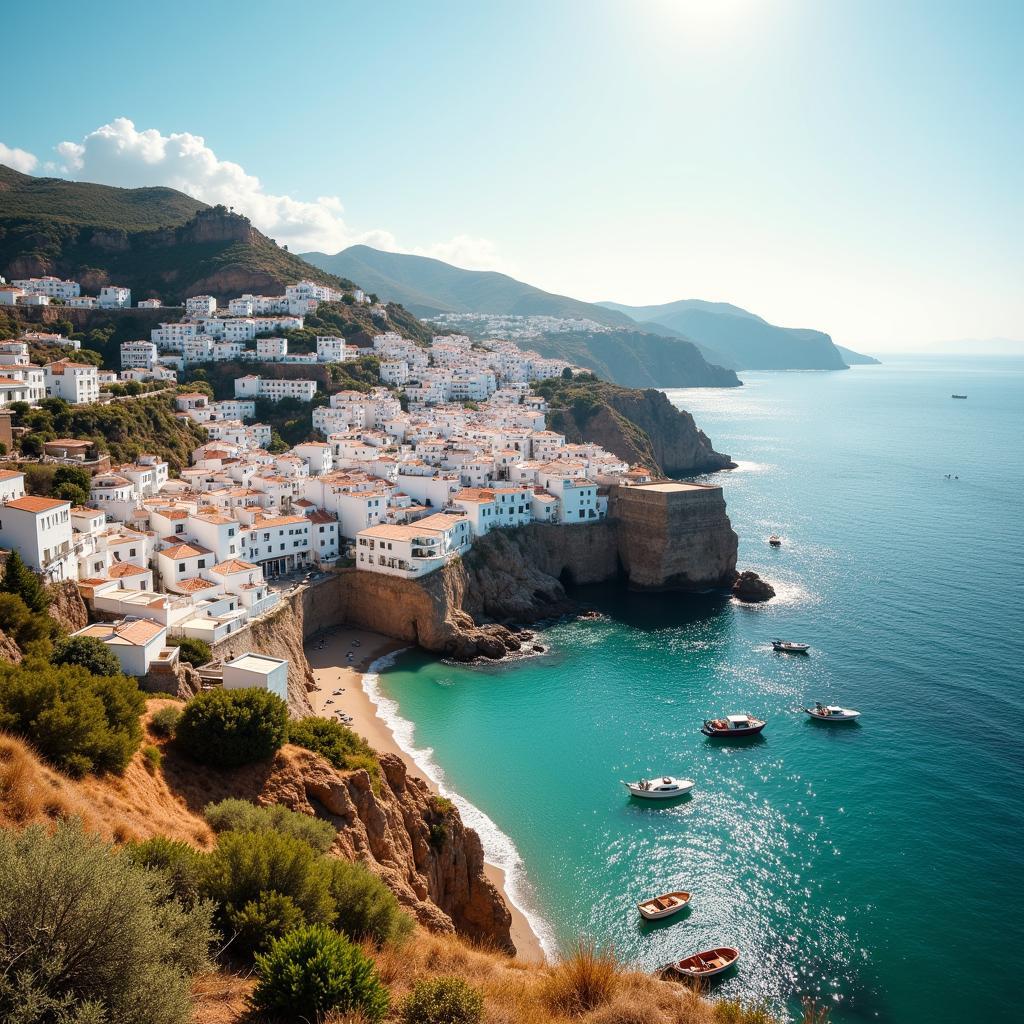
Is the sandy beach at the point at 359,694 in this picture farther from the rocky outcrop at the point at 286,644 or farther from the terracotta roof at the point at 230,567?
the terracotta roof at the point at 230,567

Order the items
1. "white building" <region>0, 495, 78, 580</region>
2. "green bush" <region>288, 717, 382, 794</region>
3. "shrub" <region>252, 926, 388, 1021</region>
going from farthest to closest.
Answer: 1. "white building" <region>0, 495, 78, 580</region>
2. "green bush" <region>288, 717, 382, 794</region>
3. "shrub" <region>252, 926, 388, 1021</region>

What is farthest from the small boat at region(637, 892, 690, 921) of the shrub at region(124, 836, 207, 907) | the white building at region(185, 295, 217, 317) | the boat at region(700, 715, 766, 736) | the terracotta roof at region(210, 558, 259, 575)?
the white building at region(185, 295, 217, 317)

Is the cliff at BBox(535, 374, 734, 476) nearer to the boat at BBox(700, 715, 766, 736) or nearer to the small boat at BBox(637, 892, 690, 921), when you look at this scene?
the boat at BBox(700, 715, 766, 736)

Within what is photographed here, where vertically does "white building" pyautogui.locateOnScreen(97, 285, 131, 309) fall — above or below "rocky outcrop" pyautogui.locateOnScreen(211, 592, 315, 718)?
above

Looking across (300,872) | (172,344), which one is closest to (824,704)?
(300,872)

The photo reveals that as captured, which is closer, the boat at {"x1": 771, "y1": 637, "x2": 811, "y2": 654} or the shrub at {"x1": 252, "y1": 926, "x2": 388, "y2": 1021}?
the shrub at {"x1": 252, "y1": 926, "x2": 388, "y2": 1021}

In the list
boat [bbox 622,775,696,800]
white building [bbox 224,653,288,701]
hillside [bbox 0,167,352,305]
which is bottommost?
boat [bbox 622,775,696,800]

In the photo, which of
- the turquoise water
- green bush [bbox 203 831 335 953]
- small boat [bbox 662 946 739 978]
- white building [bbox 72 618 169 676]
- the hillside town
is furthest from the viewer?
the hillside town

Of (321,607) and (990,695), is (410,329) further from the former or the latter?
(990,695)
